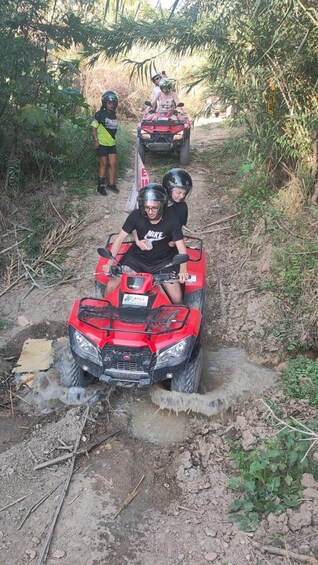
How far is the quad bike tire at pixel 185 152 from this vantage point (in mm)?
9727

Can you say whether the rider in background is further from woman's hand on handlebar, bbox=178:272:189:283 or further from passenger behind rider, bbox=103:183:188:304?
woman's hand on handlebar, bbox=178:272:189:283

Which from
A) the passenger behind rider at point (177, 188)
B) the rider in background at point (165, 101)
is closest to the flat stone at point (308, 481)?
the passenger behind rider at point (177, 188)

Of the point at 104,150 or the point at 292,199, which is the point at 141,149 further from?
the point at 292,199

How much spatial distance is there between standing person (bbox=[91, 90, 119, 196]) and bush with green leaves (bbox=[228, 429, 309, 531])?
5857mm

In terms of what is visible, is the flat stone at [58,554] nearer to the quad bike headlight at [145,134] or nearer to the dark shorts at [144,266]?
the dark shorts at [144,266]

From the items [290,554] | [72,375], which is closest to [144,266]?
[72,375]

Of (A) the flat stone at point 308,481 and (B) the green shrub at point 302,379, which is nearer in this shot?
(A) the flat stone at point 308,481

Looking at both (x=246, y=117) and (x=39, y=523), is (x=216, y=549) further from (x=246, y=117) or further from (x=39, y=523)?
(x=246, y=117)

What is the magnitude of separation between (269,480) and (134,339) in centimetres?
144

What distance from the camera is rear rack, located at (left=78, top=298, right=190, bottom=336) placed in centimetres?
423

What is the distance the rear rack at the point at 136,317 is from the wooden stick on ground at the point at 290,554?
173cm

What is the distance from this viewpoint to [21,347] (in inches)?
224

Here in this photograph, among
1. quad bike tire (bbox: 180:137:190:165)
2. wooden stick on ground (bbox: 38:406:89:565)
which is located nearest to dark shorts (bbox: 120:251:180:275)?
wooden stick on ground (bbox: 38:406:89:565)

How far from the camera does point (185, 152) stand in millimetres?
9828
